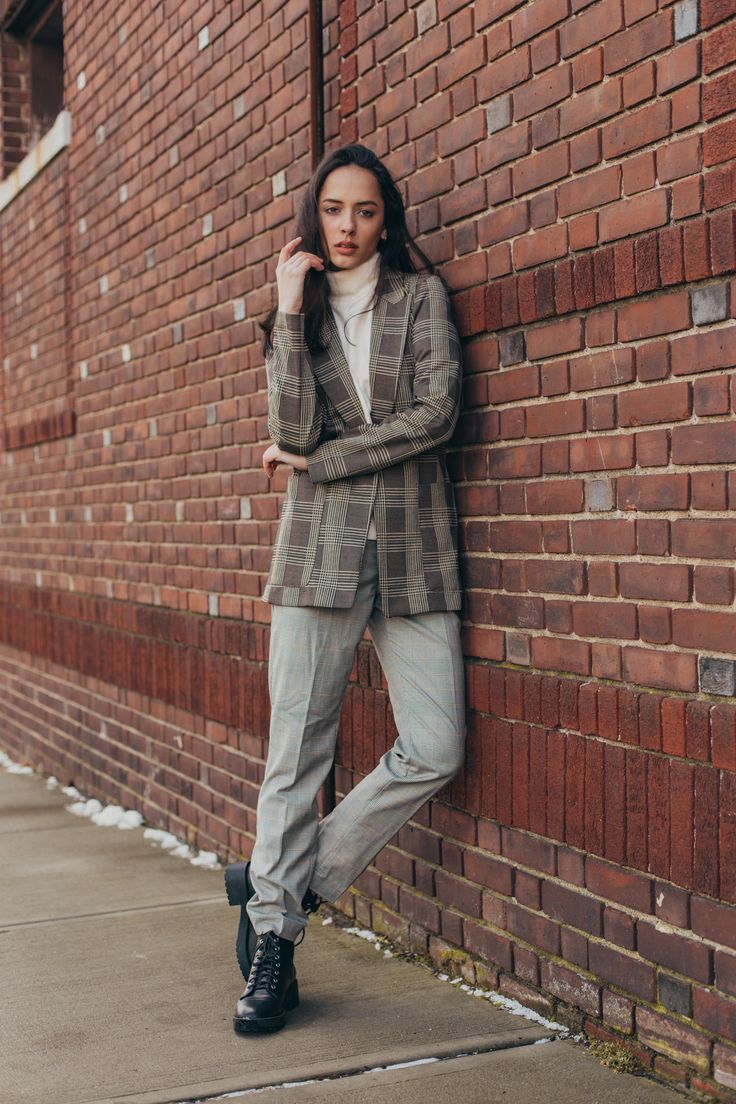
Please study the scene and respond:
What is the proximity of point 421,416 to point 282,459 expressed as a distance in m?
0.43

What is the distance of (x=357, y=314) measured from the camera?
3662mm

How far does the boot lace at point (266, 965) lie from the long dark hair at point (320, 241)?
1534 mm

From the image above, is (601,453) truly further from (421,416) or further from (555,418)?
(421,416)

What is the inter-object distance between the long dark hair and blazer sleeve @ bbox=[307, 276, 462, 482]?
19 centimetres

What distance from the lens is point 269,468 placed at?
150 inches

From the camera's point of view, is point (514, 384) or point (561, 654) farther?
point (514, 384)

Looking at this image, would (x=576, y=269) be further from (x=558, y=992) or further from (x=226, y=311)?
(x=226, y=311)

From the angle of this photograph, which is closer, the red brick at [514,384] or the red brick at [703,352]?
the red brick at [703,352]

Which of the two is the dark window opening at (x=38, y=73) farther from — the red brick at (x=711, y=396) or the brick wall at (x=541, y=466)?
the red brick at (x=711, y=396)

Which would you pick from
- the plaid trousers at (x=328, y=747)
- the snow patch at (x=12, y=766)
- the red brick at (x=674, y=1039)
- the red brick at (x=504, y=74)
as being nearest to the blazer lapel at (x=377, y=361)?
the plaid trousers at (x=328, y=747)

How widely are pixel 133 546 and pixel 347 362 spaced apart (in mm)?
2876

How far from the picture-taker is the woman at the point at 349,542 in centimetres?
353

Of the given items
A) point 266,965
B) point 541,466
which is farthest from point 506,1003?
point 541,466

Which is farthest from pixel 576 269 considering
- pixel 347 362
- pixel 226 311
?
pixel 226 311
